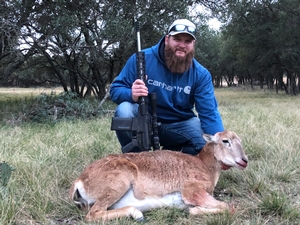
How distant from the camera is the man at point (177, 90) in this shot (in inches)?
170

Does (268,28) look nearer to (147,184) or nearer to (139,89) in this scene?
(139,89)

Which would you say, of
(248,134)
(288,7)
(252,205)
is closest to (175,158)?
(252,205)

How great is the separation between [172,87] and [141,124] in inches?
28.3

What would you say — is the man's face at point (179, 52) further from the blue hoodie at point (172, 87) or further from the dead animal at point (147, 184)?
the dead animal at point (147, 184)

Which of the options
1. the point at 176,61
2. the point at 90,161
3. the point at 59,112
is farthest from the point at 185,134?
the point at 59,112

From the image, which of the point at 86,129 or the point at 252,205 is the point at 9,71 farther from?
the point at 252,205

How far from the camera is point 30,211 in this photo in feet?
10.7

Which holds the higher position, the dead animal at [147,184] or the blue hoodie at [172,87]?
the blue hoodie at [172,87]

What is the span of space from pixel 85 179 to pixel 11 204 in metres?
0.66

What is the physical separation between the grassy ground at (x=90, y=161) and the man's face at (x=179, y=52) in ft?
4.62

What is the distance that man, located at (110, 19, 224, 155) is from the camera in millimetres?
4328

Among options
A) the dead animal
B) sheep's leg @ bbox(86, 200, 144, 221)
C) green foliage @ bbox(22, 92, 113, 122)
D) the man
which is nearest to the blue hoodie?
the man

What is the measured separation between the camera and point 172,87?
4480 millimetres

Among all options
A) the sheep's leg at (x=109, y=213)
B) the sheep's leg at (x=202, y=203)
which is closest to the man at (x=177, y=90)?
the sheep's leg at (x=202, y=203)
